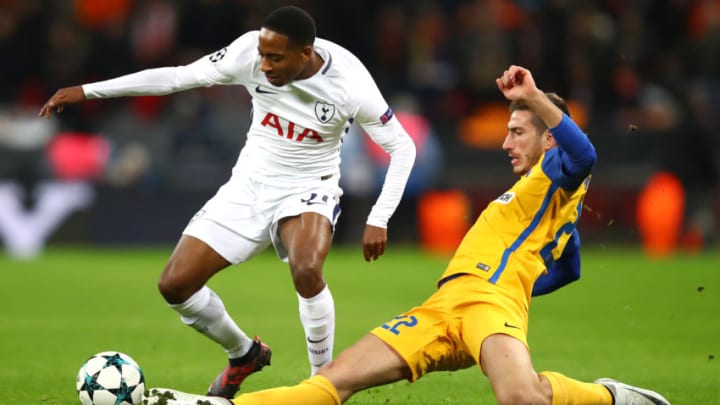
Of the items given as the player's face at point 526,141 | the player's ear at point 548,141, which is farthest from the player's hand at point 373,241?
the player's ear at point 548,141

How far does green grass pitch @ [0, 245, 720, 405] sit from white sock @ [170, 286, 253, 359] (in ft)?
1.22

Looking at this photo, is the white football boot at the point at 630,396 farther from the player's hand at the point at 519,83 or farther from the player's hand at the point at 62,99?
the player's hand at the point at 62,99

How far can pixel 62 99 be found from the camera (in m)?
6.44

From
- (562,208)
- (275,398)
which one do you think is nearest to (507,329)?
(562,208)

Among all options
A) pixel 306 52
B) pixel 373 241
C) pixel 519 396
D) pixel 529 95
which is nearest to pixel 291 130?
A: pixel 306 52

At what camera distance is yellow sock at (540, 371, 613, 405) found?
531cm

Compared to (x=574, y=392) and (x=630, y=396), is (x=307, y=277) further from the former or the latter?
(x=630, y=396)

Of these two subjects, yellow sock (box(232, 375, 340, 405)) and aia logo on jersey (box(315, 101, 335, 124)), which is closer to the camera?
yellow sock (box(232, 375, 340, 405))

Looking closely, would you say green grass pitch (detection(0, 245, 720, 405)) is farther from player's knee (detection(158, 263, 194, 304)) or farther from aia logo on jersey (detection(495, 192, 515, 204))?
aia logo on jersey (detection(495, 192, 515, 204))

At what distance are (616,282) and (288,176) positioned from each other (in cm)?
679

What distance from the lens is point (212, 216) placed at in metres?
6.67

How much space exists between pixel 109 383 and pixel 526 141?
7.85 feet

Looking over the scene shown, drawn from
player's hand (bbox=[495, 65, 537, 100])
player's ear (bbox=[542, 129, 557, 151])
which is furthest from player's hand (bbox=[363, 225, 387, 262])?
player's hand (bbox=[495, 65, 537, 100])

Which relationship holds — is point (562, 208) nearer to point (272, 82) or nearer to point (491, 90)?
point (272, 82)
